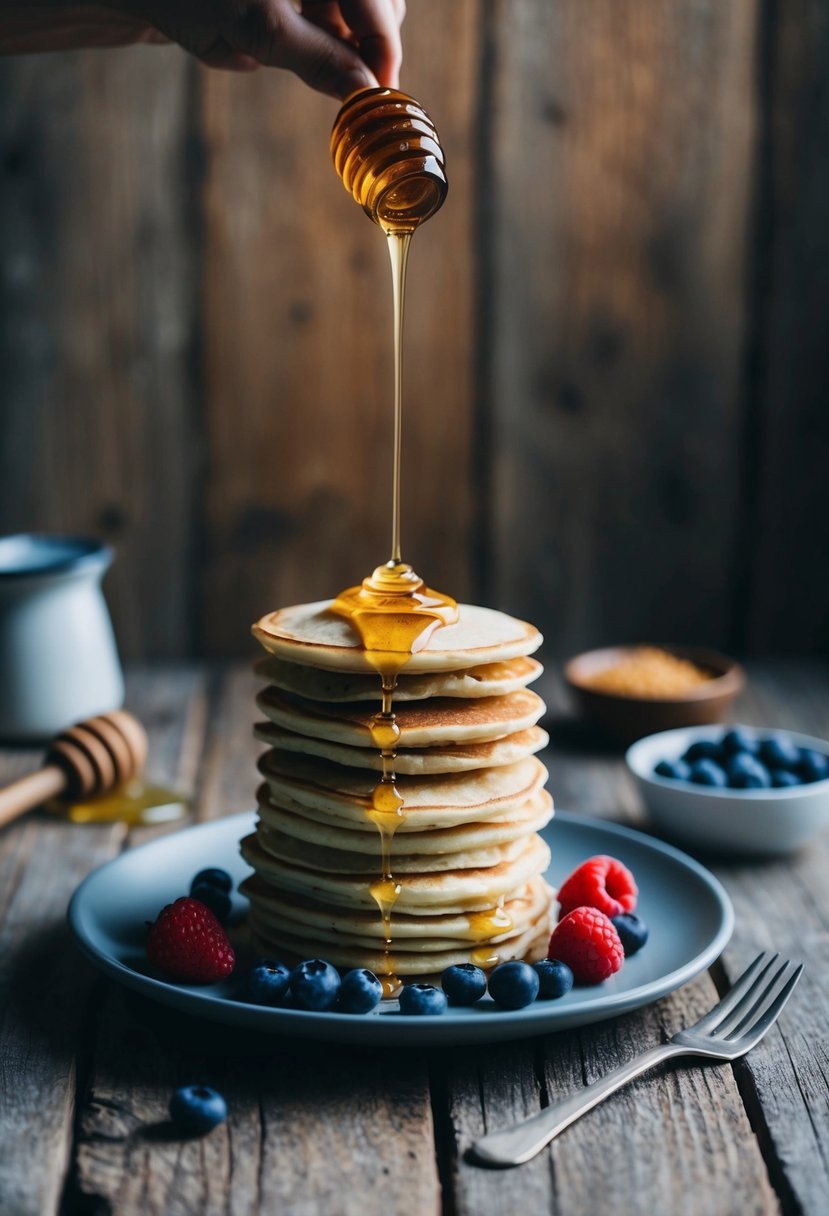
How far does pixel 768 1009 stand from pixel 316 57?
3.89 feet

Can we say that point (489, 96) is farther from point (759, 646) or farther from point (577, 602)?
point (759, 646)

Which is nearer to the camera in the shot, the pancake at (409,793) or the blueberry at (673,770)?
the pancake at (409,793)

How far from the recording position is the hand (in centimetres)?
156

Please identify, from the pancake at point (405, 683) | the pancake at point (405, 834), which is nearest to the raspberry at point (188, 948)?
the pancake at point (405, 834)

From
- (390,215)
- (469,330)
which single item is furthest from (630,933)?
(469,330)

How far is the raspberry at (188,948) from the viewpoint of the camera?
130cm

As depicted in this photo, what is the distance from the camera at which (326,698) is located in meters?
1.33

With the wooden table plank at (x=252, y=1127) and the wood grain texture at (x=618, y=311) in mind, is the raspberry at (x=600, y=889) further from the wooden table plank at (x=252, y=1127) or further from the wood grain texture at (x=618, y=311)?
the wood grain texture at (x=618, y=311)

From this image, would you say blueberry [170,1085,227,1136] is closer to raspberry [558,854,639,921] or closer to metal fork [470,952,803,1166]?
metal fork [470,952,803,1166]

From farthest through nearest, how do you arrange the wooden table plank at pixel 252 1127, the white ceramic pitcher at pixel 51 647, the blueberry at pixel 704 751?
the white ceramic pitcher at pixel 51 647 → the blueberry at pixel 704 751 → the wooden table plank at pixel 252 1127

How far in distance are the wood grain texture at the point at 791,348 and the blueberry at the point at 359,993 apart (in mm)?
1886

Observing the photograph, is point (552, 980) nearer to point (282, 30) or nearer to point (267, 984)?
point (267, 984)

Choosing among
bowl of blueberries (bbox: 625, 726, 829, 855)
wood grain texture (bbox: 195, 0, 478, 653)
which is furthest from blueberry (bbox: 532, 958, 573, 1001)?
wood grain texture (bbox: 195, 0, 478, 653)

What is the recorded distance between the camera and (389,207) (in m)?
1.34
